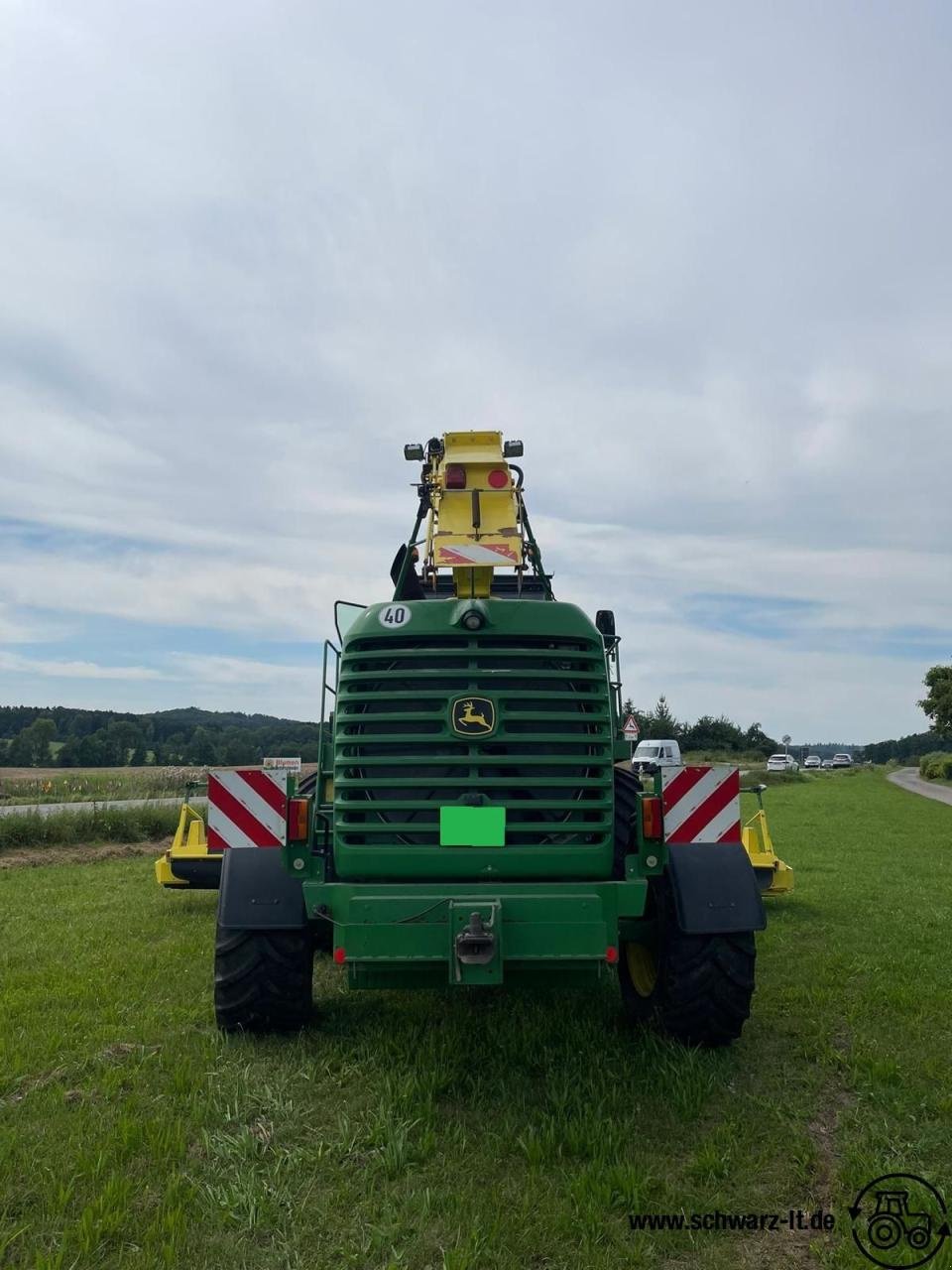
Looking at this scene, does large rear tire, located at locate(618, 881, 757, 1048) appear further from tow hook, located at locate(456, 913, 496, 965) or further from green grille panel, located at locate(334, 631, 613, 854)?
tow hook, located at locate(456, 913, 496, 965)

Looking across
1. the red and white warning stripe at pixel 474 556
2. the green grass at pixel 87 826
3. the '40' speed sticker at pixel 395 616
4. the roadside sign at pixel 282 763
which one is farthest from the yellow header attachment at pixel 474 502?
the green grass at pixel 87 826

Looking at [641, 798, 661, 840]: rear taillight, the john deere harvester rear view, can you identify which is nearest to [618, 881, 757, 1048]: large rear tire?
the john deere harvester rear view

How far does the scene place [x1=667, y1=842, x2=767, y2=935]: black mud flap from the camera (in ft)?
14.3

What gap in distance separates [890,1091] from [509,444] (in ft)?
17.2

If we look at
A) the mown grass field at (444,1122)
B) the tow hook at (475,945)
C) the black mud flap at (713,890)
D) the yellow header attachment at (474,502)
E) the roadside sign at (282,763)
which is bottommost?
the mown grass field at (444,1122)

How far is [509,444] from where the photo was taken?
7.62 metres

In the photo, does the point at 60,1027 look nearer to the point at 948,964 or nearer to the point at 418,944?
the point at 418,944

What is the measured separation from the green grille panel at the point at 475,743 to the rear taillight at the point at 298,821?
0.68ft

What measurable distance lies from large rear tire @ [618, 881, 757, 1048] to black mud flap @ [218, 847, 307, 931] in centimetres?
176

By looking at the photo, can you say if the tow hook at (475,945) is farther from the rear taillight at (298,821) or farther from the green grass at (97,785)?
the green grass at (97,785)

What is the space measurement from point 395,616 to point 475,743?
2.42 ft

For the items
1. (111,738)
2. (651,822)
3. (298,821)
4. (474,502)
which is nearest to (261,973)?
(298,821)

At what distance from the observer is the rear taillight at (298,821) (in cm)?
448

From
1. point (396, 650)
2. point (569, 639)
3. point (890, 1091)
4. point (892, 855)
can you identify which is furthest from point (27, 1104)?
point (892, 855)
